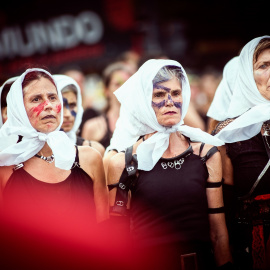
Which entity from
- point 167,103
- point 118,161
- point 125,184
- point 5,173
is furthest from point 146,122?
point 5,173

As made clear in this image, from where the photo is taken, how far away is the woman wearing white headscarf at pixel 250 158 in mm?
2863

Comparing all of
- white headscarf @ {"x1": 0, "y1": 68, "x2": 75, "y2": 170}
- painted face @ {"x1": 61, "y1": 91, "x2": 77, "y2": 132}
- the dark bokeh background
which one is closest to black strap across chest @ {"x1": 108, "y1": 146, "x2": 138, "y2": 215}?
white headscarf @ {"x1": 0, "y1": 68, "x2": 75, "y2": 170}

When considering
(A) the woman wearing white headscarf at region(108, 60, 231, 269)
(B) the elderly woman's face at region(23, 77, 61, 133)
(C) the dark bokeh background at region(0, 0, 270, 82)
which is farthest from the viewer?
(C) the dark bokeh background at region(0, 0, 270, 82)

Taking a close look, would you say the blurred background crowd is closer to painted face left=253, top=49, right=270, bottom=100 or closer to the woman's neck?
the woman's neck

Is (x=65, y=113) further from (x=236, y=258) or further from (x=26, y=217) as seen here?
(x=236, y=258)

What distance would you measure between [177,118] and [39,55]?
10369 mm

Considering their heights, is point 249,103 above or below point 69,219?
above

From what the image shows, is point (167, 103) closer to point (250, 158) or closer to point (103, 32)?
point (250, 158)

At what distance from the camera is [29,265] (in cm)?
274

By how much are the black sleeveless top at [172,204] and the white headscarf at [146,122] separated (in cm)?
12

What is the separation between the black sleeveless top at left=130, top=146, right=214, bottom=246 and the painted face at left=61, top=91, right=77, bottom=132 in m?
1.27

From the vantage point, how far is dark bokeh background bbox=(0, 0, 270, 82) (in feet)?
39.0

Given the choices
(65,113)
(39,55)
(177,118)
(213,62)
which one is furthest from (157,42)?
(177,118)

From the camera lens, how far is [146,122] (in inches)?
113
